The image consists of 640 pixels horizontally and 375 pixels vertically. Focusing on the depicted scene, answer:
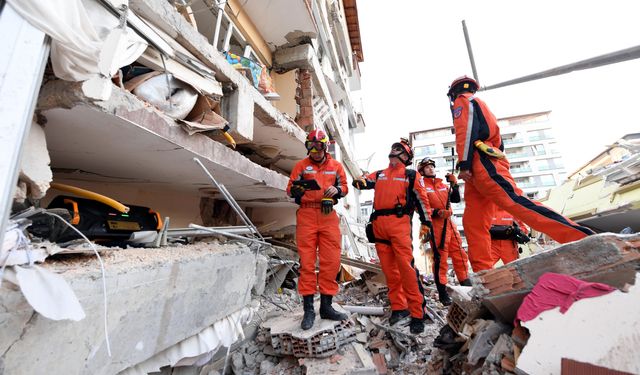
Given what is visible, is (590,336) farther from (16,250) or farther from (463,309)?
(16,250)

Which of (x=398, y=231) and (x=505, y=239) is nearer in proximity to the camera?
(x=398, y=231)

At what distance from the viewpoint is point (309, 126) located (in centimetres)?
755

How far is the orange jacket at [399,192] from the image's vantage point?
12.8 ft

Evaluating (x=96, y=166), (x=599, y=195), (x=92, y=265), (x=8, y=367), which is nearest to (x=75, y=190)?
(x=96, y=166)

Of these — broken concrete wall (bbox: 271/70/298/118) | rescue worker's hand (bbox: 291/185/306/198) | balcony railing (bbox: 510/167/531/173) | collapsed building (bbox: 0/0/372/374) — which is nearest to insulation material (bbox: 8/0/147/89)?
collapsed building (bbox: 0/0/372/374)

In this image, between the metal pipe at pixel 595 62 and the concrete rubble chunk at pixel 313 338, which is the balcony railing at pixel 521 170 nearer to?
the metal pipe at pixel 595 62

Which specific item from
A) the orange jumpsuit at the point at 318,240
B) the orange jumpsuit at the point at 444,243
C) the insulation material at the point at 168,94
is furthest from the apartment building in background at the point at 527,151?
the insulation material at the point at 168,94

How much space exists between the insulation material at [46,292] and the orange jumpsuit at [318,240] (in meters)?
2.25

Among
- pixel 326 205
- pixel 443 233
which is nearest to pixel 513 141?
pixel 443 233

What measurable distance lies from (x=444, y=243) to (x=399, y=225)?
1447 mm

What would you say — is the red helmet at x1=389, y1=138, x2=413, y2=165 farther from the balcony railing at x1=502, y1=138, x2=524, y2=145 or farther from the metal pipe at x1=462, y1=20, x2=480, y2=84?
the balcony railing at x1=502, y1=138, x2=524, y2=145

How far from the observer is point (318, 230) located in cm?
357

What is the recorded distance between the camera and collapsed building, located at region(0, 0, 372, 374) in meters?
1.32

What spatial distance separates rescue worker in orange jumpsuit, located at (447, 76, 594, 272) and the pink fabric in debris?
1.18 m
